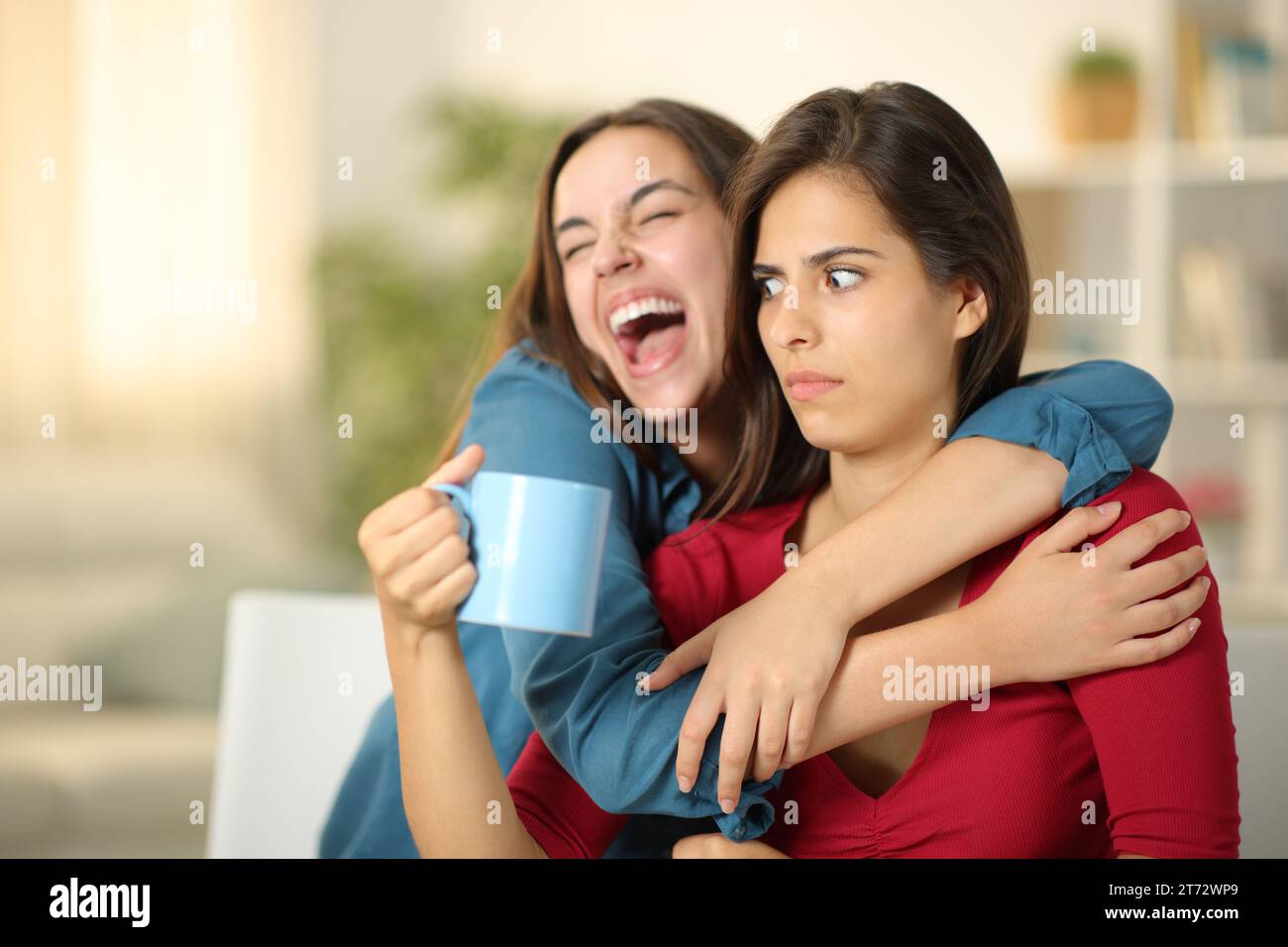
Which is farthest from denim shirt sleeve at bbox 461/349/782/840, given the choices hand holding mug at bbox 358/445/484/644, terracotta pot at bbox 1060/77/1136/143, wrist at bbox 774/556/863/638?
terracotta pot at bbox 1060/77/1136/143

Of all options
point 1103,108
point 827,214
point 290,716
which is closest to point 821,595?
point 827,214

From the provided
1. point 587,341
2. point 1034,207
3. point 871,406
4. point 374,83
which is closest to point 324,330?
point 374,83

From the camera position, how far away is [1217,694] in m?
0.88

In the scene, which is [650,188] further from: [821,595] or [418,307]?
[418,307]

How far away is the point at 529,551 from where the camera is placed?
0.72 m

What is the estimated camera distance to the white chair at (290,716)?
137 cm

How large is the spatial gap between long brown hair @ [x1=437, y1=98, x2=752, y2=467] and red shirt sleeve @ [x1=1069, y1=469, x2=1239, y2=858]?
491 mm

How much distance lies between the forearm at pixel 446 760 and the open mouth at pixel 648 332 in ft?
1.62

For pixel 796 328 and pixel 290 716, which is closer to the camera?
pixel 796 328

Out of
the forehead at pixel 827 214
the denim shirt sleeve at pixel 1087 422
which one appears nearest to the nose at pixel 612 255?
the forehead at pixel 827 214

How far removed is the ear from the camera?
1.02 m

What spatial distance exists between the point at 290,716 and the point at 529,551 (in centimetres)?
78

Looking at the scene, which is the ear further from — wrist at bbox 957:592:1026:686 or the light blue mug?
the light blue mug

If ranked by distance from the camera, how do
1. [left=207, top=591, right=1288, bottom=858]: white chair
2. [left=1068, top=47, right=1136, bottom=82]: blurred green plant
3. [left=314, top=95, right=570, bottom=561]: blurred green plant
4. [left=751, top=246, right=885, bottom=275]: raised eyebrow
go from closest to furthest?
[left=751, top=246, right=885, bottom=275]: raised eyebrow → [left=207, top=591, right=1288, bottom=858]: white chair → [left=1068, top=47, right=1136, bottom=82]: blurred green plant → [left=314, top=95, right=570, bottom=561]: blurred green plant
